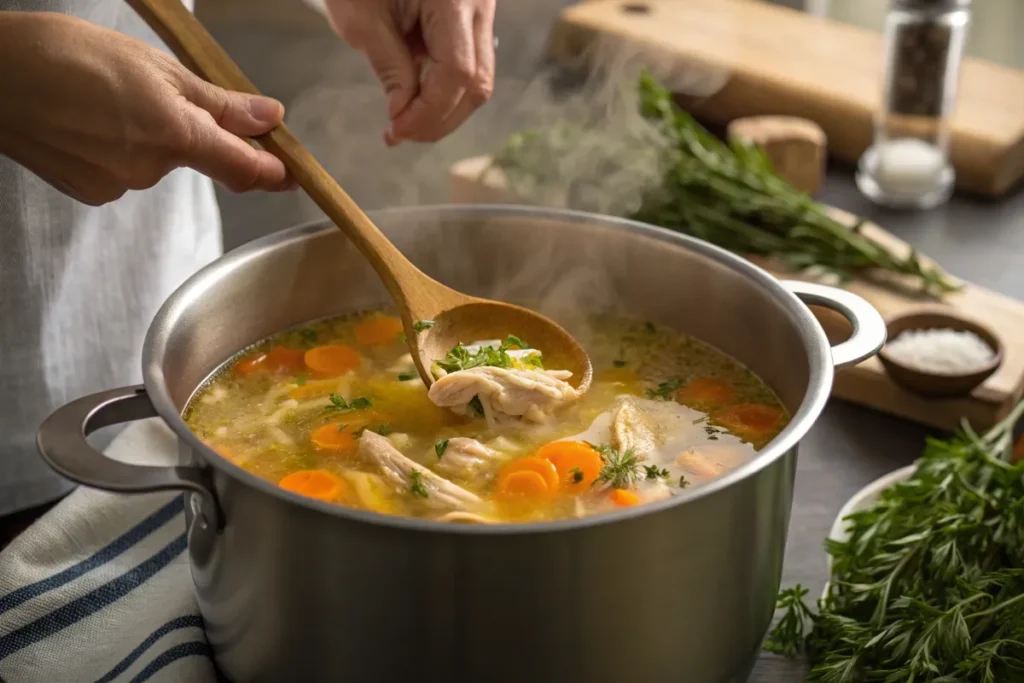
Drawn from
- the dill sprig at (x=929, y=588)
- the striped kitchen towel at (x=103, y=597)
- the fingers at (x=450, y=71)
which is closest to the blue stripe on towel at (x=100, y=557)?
the striped kitchen towel at (x=103, y=597)

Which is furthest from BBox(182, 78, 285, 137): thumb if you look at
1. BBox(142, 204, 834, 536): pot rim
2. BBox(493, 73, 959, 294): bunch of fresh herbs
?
BBox(493, 73, 959, 294): bunch of fresh herbs

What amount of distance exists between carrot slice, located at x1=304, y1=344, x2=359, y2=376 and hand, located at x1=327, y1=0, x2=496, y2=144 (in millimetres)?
399

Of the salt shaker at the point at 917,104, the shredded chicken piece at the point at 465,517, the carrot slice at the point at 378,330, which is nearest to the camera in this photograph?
the shredded chicken piece at the point at 465,517

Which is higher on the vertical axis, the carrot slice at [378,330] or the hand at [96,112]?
the hand at [96,112]

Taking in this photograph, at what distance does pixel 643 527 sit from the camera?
1.30m

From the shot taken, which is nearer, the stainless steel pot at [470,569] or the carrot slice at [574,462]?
the stainless steel pot at [470,569]

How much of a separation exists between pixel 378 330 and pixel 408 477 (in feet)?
1.83

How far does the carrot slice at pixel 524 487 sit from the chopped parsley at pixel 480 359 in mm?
207

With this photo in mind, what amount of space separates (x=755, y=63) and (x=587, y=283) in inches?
68.3

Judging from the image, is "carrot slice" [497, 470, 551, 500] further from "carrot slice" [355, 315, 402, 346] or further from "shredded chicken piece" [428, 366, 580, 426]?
"carrot slice" [355, 315, 402, 346]

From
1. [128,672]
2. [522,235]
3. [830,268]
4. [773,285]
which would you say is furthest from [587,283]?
[128,672]

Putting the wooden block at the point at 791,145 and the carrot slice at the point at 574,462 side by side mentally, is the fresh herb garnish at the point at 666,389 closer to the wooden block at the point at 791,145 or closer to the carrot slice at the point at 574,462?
the carrot slice at the point at 574,462

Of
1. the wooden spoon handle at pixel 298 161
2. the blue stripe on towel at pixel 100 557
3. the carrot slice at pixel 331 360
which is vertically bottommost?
the blue stripe on towel at pixel 100 557

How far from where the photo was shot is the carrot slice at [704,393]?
2.04m
